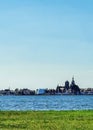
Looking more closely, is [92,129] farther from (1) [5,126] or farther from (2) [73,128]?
(1) [5,126]

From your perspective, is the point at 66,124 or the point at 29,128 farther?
the point at 66,124

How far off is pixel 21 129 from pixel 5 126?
2.77 meters

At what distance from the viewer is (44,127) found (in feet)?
133

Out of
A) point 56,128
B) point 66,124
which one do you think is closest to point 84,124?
point 66,124

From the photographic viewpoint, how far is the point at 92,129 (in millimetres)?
39375

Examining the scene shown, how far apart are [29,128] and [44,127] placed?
1.34 meters

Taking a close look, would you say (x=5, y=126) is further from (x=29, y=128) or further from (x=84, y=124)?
(x=84, y=124)

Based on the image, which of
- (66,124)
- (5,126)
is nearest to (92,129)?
(66,124)

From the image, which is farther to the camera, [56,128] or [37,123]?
[37,123]

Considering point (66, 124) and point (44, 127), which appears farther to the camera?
point (66, 124)

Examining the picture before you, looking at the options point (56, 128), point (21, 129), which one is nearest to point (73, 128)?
point (56, 128)

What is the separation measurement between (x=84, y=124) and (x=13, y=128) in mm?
6713

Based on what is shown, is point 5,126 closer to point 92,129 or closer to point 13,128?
point 13,128

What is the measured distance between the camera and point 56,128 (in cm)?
3991
